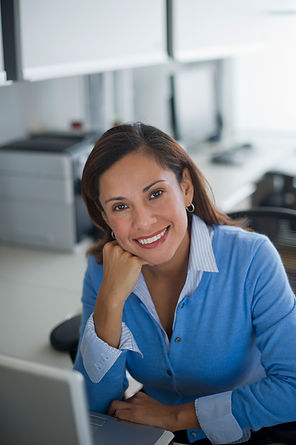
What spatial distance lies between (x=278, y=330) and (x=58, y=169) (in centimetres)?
118

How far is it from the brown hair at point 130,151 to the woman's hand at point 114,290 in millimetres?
89

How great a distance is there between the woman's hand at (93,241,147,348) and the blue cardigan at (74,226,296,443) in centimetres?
5

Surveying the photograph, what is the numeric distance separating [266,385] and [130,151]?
0.56 m

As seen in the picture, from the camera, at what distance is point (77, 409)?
696 mm

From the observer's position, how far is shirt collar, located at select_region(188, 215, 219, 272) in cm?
126

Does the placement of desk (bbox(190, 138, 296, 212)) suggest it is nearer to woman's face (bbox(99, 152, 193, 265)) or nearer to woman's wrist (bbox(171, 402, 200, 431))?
woman's face (bbox(99, 152, 193, 265))

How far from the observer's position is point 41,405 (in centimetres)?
72

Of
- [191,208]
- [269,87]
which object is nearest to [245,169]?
[269,87]

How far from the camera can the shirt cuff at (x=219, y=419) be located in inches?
46.2

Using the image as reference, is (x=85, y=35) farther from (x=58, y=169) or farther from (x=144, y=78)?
(x=144, y=78)

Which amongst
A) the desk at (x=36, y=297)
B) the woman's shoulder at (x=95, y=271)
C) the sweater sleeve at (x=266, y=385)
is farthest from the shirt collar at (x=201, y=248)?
the desk at (x=36, y=297)

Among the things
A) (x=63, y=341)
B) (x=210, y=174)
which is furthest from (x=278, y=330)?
(x=210, y=174)

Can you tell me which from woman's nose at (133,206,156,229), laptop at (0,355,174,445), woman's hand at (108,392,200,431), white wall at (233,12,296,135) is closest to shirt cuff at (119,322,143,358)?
woman's hand at (108,392,200,431)

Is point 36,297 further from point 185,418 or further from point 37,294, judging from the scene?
point 185,418
